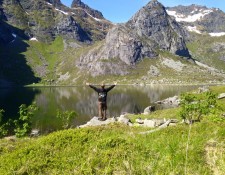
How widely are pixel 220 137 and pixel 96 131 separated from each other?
20.1 ft

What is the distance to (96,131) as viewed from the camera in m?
15.5

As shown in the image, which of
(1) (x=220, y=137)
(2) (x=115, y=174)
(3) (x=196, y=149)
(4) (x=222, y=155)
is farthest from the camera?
(1) (x=220, y=137)

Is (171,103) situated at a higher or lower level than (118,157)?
lower

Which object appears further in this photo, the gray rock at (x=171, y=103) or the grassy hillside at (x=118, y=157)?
the gray rock at (x=171, y=103)

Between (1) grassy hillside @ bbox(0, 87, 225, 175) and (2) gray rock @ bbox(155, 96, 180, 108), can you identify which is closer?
(1) grassy hillside @ bbox(0, 87, 225, 175)

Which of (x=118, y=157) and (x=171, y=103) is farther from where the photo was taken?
(x=171, y=103)

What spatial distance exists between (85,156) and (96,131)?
14.6 feet

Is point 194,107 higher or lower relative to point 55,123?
higher

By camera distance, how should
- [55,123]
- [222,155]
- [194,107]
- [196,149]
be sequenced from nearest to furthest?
[222,155] → [196,149] → [194,107] → [55,123]

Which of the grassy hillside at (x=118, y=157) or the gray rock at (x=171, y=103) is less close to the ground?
the grassy hillside at (x=118, y=157)

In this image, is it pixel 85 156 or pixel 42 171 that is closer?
pixel 42 171

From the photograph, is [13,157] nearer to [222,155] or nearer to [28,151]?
[28,151]

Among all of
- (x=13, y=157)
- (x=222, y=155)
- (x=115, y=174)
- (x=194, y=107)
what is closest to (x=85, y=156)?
(x=115, y=174)

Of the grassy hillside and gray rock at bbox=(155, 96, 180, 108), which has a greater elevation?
the grassy hillside
